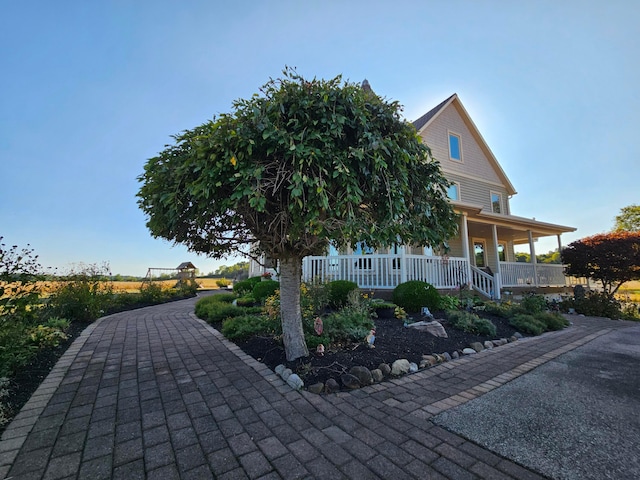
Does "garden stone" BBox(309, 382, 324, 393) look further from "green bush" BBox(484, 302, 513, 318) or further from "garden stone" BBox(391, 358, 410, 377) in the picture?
"green bush" BBox(484, 302, 513, 318)

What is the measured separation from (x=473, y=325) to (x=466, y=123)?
526 inches

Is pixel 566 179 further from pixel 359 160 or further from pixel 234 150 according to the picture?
pixel 234 150

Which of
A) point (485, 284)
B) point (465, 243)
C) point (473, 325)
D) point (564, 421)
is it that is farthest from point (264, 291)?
point (485, 284)

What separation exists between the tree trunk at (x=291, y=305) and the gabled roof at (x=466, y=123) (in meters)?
11.7

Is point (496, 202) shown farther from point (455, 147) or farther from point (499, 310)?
point (499, 310)

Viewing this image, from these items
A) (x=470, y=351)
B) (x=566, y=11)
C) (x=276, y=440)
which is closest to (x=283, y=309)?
(x=276, y=440)

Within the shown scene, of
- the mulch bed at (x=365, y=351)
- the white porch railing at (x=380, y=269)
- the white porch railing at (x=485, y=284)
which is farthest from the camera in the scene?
the white porch railing at (x=485, y=284)

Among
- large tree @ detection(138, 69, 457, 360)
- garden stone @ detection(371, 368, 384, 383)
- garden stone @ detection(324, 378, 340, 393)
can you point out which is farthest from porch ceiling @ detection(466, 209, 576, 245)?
garden stone @ detection(324, 378, 340, 393)

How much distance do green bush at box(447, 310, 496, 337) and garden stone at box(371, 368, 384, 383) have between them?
127 inches

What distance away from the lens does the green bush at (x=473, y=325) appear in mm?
5630

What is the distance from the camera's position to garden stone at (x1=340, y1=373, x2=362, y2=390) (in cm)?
316

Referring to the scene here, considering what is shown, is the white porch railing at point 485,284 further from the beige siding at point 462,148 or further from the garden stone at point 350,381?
the garden stone at point 350,381

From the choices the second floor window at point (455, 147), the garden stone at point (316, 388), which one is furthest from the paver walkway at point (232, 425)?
the second floor window at point (455, 147)

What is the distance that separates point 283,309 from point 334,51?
673 centimetres
